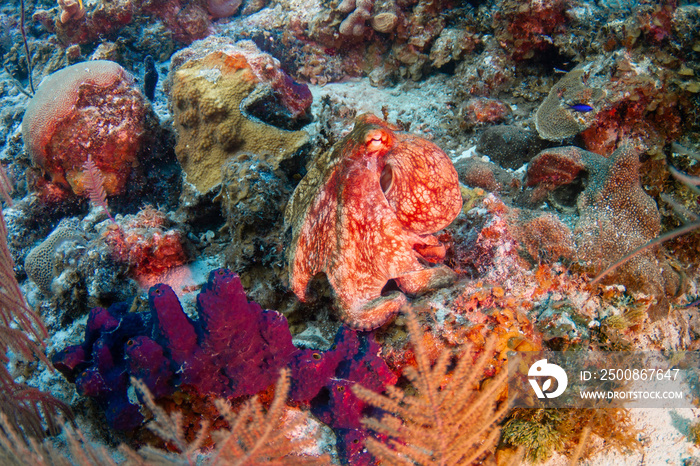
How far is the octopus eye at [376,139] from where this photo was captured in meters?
2.38

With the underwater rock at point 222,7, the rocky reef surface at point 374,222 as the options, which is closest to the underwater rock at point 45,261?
the rocky reef surface at point 374,222

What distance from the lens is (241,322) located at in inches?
87.3

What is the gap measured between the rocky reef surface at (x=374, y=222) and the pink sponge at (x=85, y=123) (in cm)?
3

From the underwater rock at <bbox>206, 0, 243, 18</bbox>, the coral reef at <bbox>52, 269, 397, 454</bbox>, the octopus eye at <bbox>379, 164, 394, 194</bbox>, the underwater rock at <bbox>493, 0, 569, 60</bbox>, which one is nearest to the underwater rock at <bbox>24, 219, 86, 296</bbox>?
the coral reef at <bbox>52, 269, 397, 454</bbox>

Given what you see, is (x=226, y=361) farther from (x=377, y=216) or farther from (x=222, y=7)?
(x=222, y=7)

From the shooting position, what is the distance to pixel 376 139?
240 cm

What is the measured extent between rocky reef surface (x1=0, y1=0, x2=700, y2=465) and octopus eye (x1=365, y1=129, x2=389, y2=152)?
0.08ft

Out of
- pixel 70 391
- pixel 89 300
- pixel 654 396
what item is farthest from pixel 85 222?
pixel 654 396

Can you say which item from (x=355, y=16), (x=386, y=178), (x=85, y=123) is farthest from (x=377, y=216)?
Answer: (x=355, y=16)

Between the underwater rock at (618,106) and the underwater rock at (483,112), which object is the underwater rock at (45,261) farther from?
the underwater rock at (618,106)

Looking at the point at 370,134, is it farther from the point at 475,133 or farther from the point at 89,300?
the point at 89,300

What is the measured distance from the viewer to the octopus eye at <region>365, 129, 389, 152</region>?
7.82 ft

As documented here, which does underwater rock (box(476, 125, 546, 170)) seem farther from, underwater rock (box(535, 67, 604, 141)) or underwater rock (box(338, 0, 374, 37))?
underwater rock (box(338, 0, 374, 37))

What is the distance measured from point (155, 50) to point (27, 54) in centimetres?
325
